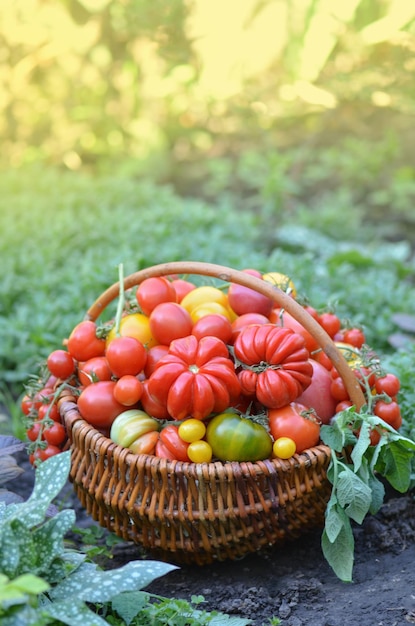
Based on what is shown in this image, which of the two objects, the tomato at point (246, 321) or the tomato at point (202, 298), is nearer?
the tomato at point (246, 321)

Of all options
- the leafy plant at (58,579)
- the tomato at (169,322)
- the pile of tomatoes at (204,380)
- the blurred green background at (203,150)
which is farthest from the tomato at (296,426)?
the blurred green background at (203,150)

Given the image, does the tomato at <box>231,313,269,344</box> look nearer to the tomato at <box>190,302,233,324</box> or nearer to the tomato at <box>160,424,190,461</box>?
the tomato at <box>190,302,233,324</box>

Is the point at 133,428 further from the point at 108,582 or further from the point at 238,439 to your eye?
the point at 108,582

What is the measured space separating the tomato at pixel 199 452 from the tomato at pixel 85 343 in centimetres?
46

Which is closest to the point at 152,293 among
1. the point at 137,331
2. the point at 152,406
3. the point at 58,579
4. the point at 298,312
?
the point at 137,331

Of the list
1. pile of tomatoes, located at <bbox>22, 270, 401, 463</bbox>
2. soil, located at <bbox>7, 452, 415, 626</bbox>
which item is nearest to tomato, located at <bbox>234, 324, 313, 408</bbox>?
pile of tomatoes, located at <bbox>22, 270, 401, 463</bbox>

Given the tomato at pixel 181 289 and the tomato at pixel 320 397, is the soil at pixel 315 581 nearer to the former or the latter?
the tomato at pixel 320 397

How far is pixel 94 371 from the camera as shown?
6.78ft

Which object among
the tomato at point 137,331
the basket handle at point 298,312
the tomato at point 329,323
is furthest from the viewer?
the tomato at point 329,323

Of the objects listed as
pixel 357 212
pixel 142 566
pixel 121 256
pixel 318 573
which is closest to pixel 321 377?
pixel 318 573

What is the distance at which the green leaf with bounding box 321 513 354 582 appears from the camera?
1805 millimetres

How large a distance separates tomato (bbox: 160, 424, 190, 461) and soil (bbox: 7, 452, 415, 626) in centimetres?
36

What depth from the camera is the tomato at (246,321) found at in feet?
6.79

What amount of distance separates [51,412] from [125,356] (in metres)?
0.30
